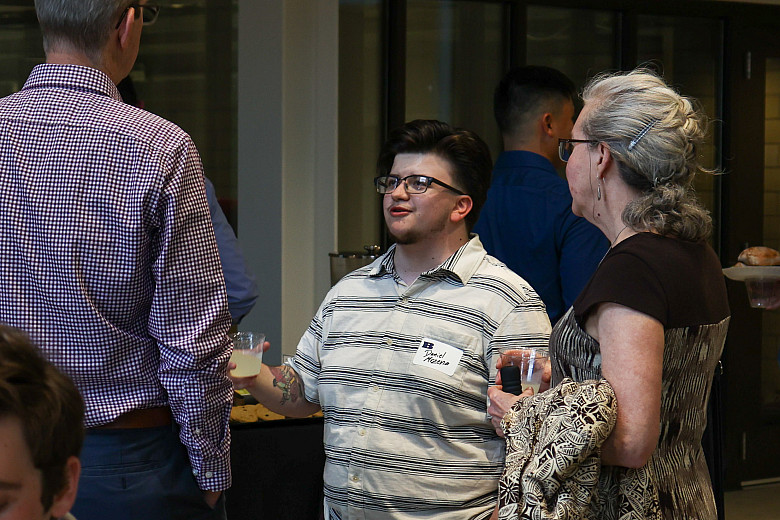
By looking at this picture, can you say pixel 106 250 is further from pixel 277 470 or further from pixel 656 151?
pixel 277 470

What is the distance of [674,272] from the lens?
1.71 m

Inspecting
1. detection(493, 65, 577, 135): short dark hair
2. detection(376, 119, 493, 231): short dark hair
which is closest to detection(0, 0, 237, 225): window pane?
detection(493, 65, 577, 135): short dark hair

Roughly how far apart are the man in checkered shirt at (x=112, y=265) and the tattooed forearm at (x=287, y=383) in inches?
20.4

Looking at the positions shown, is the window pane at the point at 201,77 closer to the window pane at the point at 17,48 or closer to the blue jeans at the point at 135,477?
the window pane at the point at 17,48

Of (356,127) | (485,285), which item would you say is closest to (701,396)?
(485,285)

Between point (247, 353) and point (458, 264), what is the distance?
0.55m

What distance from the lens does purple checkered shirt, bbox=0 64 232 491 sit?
1849mm

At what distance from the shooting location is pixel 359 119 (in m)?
5.09

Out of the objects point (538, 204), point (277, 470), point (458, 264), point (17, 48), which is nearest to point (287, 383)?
point (458, 264)

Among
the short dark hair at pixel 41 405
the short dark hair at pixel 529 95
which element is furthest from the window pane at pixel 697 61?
the short dark hair at pixel 41 405

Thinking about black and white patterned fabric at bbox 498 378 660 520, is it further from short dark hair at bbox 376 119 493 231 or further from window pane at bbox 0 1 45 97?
window pane at bbox 0 1 45 97

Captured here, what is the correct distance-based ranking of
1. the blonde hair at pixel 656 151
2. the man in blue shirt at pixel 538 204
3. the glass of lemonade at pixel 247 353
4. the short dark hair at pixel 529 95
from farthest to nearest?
the short dark hair at pixel 529 95 < the man in blue shirt at pixel 538 204 < the glass of lemonade at pixel 247 353 < the blonde hair at pixel 656 151

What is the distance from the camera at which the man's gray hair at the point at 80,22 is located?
1898mm

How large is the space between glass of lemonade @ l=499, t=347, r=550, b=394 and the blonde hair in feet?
1.35
